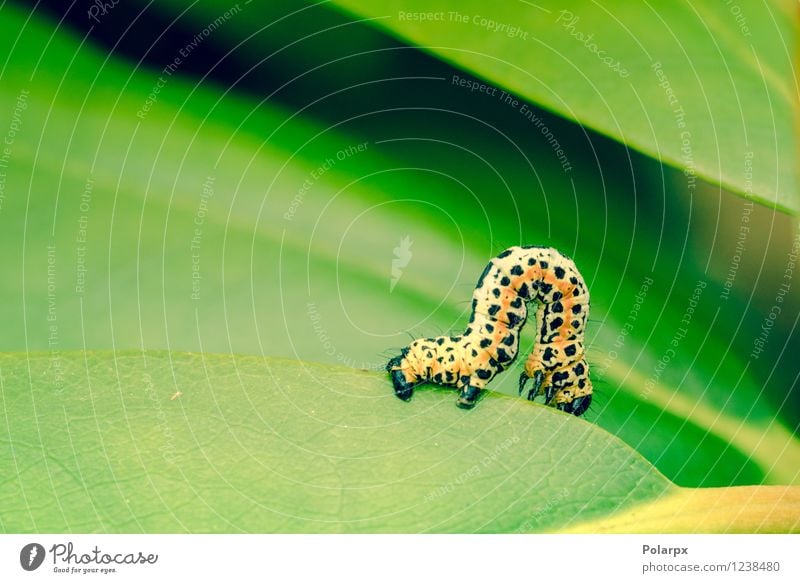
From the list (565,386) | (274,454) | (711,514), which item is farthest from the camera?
(565,386)

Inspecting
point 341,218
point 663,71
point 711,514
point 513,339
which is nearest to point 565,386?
point 513,339

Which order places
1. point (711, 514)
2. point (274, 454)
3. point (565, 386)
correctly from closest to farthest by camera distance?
point (274, 454) < point (711, 514) < point (565, 386)

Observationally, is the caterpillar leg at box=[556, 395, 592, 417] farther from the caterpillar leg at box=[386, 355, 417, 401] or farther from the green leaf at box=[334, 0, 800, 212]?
the green leaf at box=[334, 0, 800, 212]

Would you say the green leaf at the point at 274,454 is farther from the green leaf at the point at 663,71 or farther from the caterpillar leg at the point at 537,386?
the green leaf at the point at 663,71

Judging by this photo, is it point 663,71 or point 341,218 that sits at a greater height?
point 663,71

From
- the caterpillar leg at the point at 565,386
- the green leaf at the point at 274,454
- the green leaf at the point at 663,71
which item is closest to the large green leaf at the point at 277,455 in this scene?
the green leaf at the point at 274,454

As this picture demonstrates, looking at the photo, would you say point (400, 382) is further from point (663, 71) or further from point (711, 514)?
point (663, 71)
